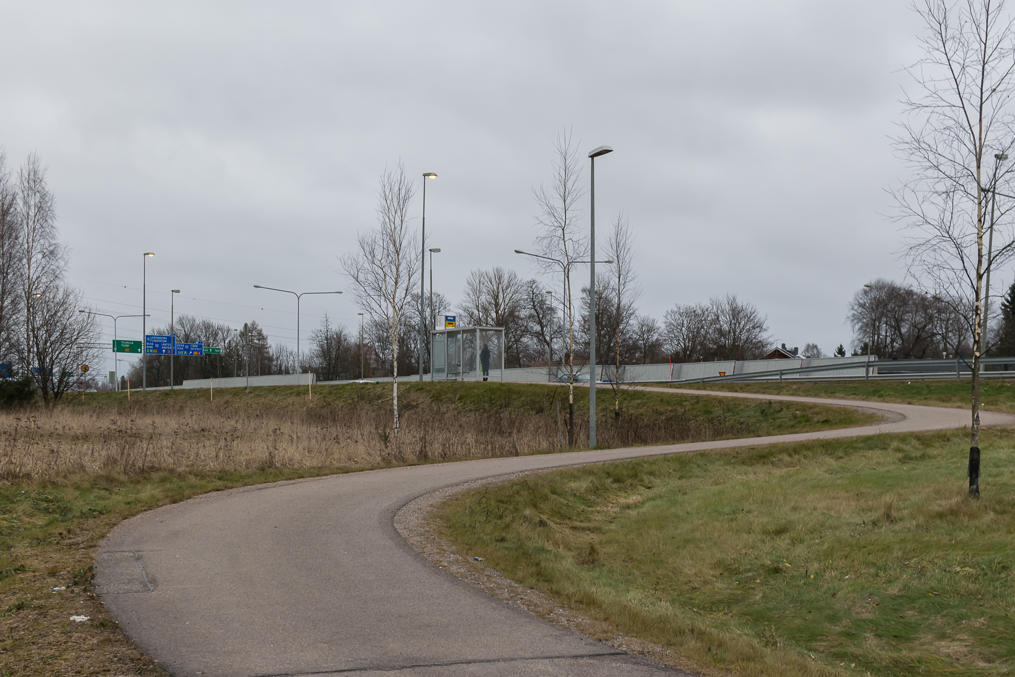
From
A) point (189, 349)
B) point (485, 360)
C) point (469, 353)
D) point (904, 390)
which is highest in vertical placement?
point (189, 349)

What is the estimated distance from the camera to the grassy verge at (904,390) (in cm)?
2973

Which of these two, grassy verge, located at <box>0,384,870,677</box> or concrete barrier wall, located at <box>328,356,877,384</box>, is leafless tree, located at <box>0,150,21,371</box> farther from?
concrete barrier wall, located at <box>328,356,877,384</box>

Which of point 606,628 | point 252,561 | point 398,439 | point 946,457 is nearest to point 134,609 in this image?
point 252,561

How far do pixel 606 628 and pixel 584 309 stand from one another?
2930cm

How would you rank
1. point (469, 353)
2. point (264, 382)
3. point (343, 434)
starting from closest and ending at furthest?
point (343, 434), point (469, 353), point (264, 382)

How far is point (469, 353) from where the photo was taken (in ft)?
153

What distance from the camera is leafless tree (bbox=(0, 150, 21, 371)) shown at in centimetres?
3422

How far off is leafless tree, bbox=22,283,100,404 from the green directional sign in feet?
142

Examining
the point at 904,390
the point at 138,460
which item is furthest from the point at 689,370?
the point at 138,460

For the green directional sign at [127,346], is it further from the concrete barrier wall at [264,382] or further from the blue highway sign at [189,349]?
the concrete barrier wall at [264,382]

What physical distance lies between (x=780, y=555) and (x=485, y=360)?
3454 cm

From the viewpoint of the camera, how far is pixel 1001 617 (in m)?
9.04

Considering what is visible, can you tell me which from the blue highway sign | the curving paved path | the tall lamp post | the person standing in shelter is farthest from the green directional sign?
the curving paved path

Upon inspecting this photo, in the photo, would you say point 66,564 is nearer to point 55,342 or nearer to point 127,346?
point 55,342
